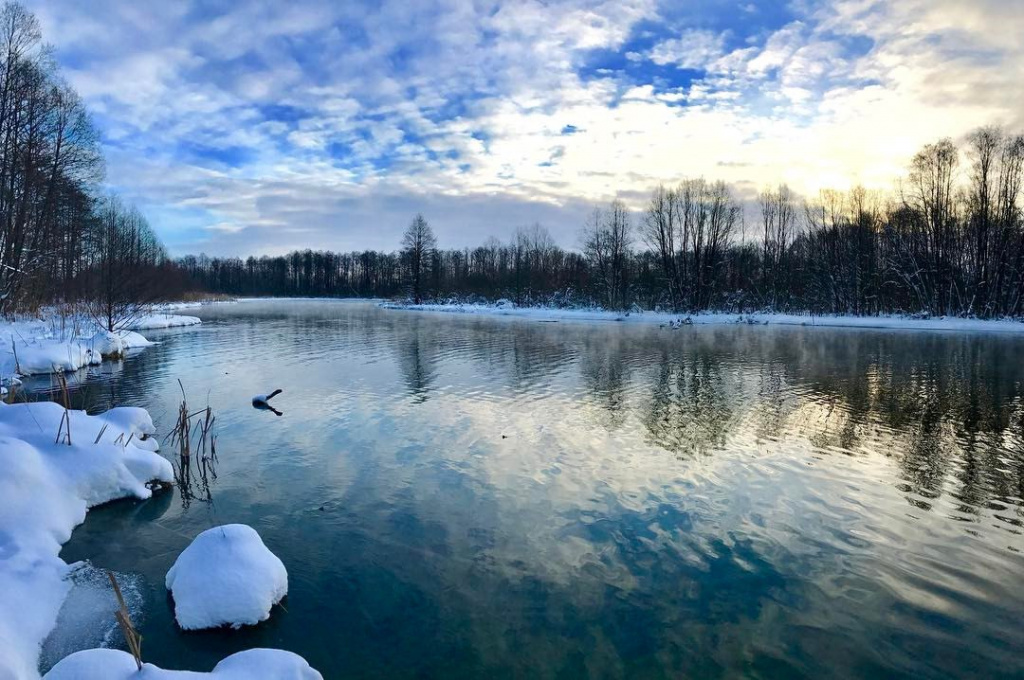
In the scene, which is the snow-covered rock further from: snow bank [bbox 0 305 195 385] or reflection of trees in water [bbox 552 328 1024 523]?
reflection of trees in water [bbox 552 328 1024 523]

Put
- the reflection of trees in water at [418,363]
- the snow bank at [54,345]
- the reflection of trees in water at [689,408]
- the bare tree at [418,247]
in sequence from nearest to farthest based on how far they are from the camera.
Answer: the reflection of trees in water at [689,408] < the reflection of trees in water at [418,363] < the snow bank at [54,345] < the bare tree at [418,247]

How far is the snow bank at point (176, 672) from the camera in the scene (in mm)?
3525

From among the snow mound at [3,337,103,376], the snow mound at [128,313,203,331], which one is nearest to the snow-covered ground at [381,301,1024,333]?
the snow mound at [128,313,203,331]

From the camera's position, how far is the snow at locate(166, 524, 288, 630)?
16.8ft

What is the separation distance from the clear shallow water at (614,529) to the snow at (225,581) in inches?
6.6

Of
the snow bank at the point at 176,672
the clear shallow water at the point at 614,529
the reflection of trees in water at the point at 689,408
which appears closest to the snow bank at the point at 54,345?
the clear shallow water at the point at 614,529

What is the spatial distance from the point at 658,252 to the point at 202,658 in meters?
60.7

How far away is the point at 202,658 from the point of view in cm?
470

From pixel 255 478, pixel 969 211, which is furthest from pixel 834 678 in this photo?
pixel 969 211

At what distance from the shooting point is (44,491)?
7125 mm

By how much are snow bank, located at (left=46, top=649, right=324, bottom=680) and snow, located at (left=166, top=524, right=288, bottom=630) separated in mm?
1200

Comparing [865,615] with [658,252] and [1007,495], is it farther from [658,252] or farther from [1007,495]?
[658,252]

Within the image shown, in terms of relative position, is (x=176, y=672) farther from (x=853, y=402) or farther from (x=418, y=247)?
(x=418, y=247)

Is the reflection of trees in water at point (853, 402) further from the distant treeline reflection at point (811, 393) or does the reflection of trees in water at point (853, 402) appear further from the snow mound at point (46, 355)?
the snow mound at point (46, 355)
